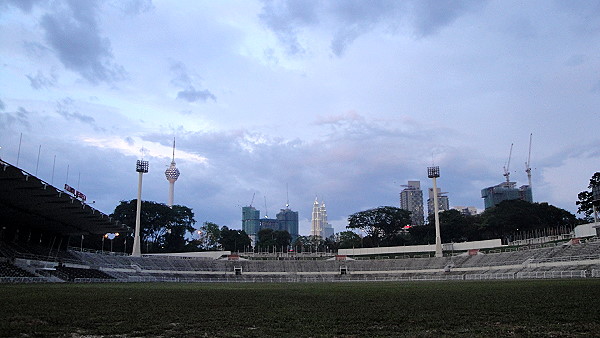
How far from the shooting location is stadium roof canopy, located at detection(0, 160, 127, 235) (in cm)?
4274

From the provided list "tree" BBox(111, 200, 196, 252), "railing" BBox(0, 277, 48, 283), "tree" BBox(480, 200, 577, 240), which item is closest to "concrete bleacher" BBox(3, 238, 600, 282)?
"railing" BBox(0, 277, 48, 283)

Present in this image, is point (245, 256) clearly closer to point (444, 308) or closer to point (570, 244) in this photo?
point (570, 244)

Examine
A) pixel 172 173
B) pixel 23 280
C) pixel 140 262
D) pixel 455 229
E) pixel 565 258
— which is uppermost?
pixel 172 173

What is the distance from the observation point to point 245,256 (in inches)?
4318

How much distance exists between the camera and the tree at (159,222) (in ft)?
400

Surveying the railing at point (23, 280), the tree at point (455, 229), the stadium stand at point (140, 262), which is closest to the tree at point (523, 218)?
the tree at point (455, 229)

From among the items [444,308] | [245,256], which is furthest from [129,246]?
[444,308]

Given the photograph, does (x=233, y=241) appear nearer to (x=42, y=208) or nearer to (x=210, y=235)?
(x=210, y=235)

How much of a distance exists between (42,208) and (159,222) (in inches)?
2807

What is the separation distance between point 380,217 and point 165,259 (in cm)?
7187

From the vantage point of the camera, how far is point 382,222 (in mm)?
139375

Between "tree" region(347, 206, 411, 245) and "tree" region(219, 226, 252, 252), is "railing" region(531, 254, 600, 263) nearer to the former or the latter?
"tree" region(347, 206, 411, 245)

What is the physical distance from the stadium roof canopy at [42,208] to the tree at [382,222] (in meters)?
78.9

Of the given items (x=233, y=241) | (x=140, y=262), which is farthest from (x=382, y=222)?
(x=140, y=262)
